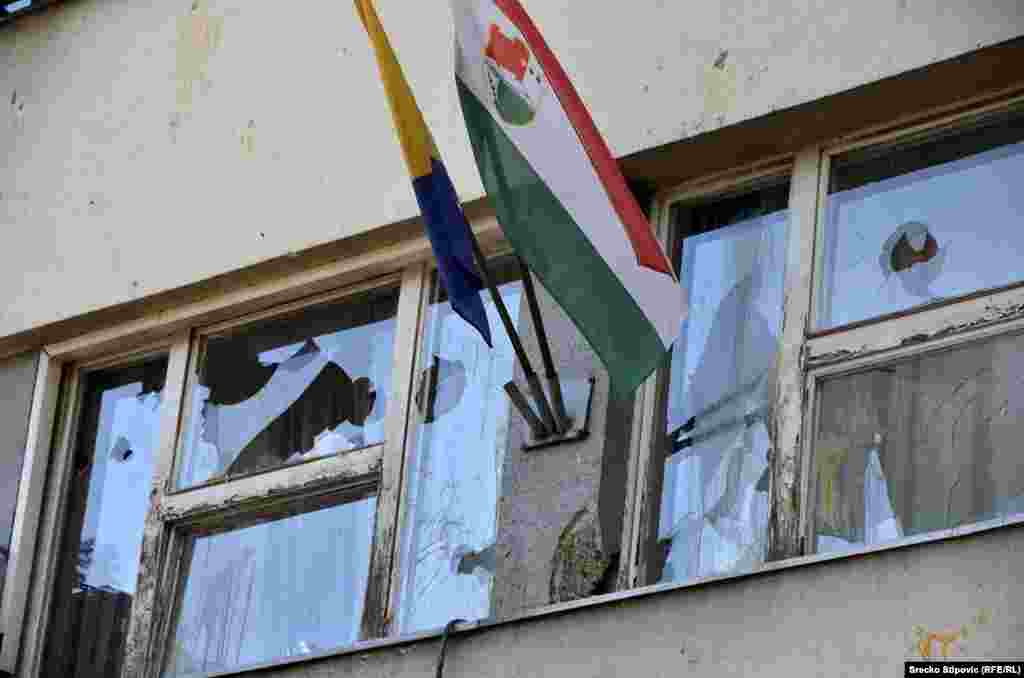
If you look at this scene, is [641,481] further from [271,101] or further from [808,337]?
[271,101]

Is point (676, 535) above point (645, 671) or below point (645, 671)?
above

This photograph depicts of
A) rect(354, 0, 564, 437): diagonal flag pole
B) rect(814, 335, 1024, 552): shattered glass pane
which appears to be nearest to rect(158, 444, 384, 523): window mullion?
rect(354, 0, 564, 437): diagonal flag pole

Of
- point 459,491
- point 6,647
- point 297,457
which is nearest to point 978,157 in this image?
point 459,491

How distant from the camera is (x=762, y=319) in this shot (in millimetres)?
6328

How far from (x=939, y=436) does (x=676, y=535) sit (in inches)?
29.7

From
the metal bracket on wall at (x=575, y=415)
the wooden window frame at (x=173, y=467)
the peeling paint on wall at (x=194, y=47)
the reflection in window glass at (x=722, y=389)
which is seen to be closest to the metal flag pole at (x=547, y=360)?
the metal bracket on wall at (x=575, y=415)

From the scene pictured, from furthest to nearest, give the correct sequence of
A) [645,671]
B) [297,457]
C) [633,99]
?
1. [297,457]
2. [633,99]
3. [645,671]

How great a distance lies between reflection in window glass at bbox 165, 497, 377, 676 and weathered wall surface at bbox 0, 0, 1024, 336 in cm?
83

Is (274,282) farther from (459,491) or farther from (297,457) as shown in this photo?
(459,491)

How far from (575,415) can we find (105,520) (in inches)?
72.1

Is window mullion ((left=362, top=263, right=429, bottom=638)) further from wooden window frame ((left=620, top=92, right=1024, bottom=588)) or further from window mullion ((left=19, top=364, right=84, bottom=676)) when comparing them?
window mullion ((left=19, top=364, right=84, bottom=676))

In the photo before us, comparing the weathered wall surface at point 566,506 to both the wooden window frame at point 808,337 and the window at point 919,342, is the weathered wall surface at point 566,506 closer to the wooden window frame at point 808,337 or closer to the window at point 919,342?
the wooden window frame at point 808,337

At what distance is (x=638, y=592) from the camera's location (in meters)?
5.81

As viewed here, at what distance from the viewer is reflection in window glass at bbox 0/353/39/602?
7.52m
